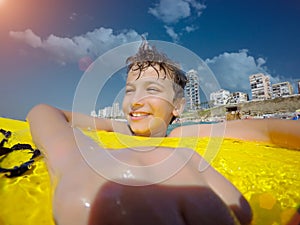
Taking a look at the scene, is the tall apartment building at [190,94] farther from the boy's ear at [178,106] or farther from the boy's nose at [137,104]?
the boy's nose at [137,104]

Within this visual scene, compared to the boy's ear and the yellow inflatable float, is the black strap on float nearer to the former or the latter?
the yellow inflatable float

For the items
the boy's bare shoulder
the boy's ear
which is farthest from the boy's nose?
the boy's ear

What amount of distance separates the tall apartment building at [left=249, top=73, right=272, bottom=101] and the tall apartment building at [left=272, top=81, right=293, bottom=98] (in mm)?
4371

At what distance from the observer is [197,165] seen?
0.99m

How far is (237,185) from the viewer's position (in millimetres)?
1315

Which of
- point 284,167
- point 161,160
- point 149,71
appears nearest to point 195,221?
point 161,160

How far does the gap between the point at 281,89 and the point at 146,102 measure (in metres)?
95.6

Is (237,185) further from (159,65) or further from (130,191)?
(159,65)

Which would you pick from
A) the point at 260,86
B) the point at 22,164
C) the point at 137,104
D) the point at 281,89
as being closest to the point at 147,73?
the point at 137,104

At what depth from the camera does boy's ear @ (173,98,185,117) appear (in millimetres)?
2978

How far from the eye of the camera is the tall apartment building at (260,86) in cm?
7844

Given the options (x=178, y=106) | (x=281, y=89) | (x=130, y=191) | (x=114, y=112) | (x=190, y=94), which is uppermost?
(x=281, y=89)

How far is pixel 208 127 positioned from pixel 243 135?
36cm

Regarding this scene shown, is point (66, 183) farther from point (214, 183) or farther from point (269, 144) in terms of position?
point (269, 144)
